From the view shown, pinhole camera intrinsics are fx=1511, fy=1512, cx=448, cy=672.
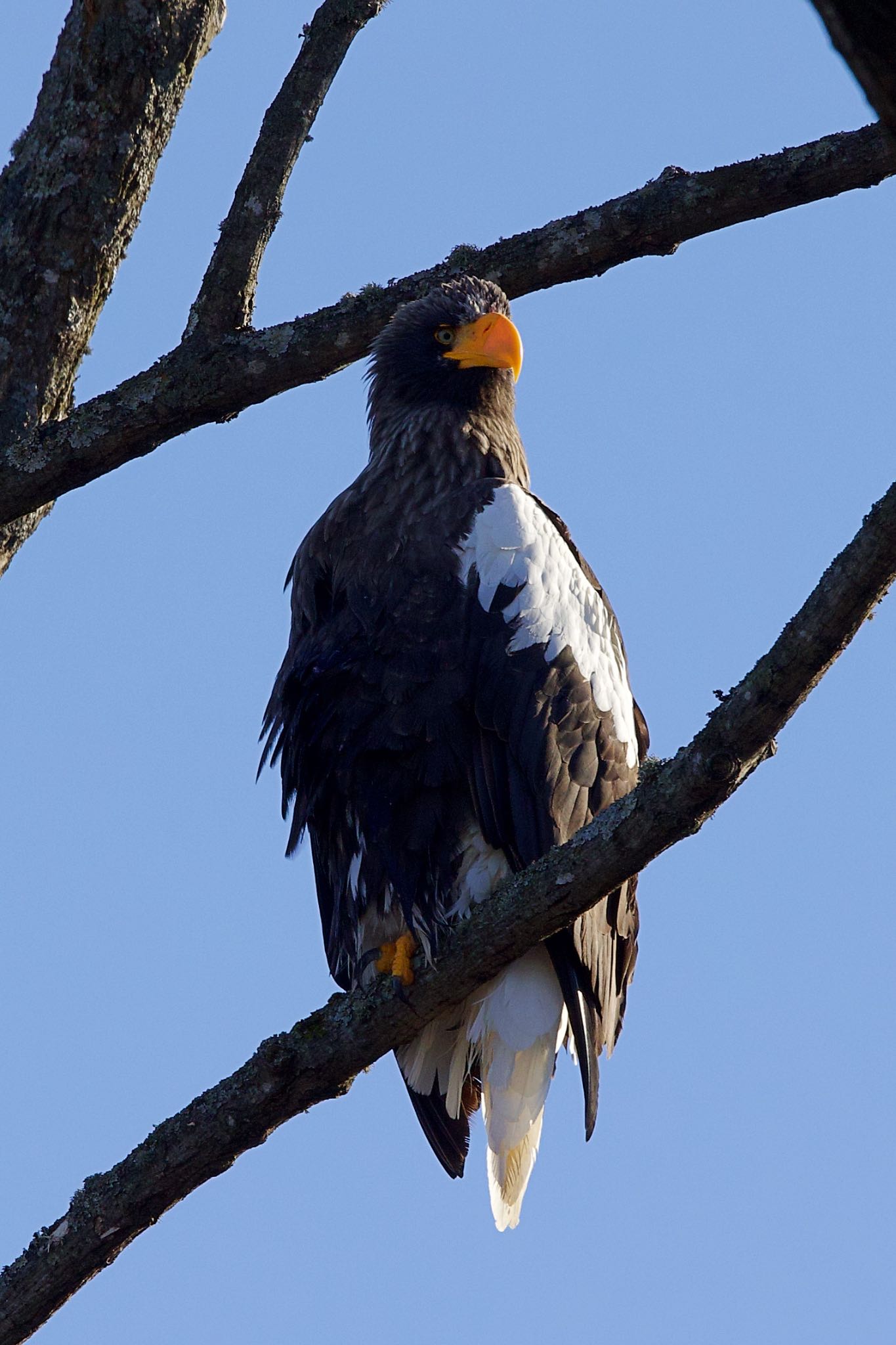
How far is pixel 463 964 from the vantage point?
360 centimetres

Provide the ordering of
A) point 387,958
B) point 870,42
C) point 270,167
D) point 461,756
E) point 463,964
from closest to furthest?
point 870,42, point 463,964, point 387,958, point 461,756, point 270,167

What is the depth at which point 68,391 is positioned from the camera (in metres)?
4.43

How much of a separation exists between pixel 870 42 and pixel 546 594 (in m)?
3.09

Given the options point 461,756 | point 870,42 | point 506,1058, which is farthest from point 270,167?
point 870,42

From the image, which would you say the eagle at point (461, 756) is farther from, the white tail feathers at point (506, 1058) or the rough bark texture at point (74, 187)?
the rough bark texture at point (74, 187)

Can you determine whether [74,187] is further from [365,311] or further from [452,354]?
[452,354]

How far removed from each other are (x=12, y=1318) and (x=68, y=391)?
2.51 metres

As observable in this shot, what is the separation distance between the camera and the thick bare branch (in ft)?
14.7

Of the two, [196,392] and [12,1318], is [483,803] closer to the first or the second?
[196,392]

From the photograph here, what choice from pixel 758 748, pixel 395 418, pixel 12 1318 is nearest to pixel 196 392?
pixel 395 418

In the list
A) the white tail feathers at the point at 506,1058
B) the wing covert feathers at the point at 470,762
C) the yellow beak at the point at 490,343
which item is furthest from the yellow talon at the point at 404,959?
the yellow beak at the point at 490,343

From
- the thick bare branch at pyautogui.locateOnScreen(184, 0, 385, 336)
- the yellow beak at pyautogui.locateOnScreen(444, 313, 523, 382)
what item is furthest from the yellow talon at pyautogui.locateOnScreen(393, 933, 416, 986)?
the yellow beak at pyautogui.locateOnScreen(444, 313, 523, 382)

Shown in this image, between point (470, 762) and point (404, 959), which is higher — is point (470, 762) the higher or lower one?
the higher one

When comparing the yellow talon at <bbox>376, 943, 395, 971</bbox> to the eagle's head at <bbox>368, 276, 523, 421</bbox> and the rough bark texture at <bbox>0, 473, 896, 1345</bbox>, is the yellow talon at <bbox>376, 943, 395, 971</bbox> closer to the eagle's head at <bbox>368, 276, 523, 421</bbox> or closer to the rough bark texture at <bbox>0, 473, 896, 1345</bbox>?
the rough bark texture at <bbox>0, 473, 896, 1345</bbox>
